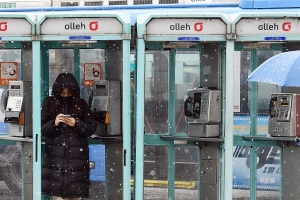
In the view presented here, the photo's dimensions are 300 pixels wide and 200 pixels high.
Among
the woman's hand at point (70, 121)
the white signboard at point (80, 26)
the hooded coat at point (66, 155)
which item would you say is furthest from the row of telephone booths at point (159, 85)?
the woman's hand at point (70, 121)

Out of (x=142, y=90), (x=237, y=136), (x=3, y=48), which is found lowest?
(x=237, y=136)

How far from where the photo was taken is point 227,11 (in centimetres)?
817

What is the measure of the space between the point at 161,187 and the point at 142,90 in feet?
8.11

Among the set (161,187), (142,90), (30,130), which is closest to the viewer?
(142,90)

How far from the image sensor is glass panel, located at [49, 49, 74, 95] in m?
8.45

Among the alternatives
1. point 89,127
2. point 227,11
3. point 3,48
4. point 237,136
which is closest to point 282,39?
point 227,11

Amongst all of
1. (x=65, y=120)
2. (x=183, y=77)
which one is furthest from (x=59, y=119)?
(x=183, y=77)

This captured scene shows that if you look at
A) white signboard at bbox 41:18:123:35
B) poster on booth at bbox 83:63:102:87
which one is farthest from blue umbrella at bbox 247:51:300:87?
poster on booth at bbox 83:63:102:87

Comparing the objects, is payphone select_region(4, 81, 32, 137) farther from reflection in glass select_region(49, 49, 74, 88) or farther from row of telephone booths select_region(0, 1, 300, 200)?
reflection in glass select_region(49, 49, 74, 88)

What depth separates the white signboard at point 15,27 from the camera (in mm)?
7093

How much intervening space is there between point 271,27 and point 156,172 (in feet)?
10.2

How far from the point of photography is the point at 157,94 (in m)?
8.70

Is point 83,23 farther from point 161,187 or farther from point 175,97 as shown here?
point 161,187

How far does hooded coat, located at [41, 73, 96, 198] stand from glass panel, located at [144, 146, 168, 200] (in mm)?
1532
